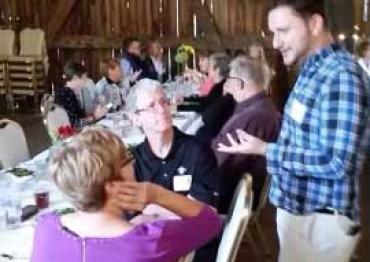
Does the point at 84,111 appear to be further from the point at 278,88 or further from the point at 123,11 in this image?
the point at 123,11

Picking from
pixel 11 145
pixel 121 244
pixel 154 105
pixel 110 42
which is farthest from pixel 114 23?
pixel 121 244

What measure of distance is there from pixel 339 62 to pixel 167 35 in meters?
8.09

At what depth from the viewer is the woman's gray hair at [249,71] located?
3916mm

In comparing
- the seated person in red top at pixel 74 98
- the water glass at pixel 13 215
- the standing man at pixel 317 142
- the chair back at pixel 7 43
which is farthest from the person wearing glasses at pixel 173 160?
the chair back at pixel 7 43

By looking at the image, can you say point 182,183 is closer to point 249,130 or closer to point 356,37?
point 249,130

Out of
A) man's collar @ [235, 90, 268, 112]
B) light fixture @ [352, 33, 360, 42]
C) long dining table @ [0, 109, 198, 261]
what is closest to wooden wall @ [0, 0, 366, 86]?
light fixture @ [352, 33, 360, 42]

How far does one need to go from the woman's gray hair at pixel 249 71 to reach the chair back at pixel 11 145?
4.47 feet

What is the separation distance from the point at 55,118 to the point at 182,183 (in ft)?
6.85

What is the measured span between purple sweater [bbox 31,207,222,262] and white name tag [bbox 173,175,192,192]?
32.4 inches

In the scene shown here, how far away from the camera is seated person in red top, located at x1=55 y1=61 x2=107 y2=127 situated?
5273 mm

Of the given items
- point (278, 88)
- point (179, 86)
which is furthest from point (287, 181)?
point (278, 88)

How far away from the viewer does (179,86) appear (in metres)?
6.77

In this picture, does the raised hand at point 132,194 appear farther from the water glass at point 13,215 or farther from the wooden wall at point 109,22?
the wooden wall at point 109,22

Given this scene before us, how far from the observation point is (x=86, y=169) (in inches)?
72.9
